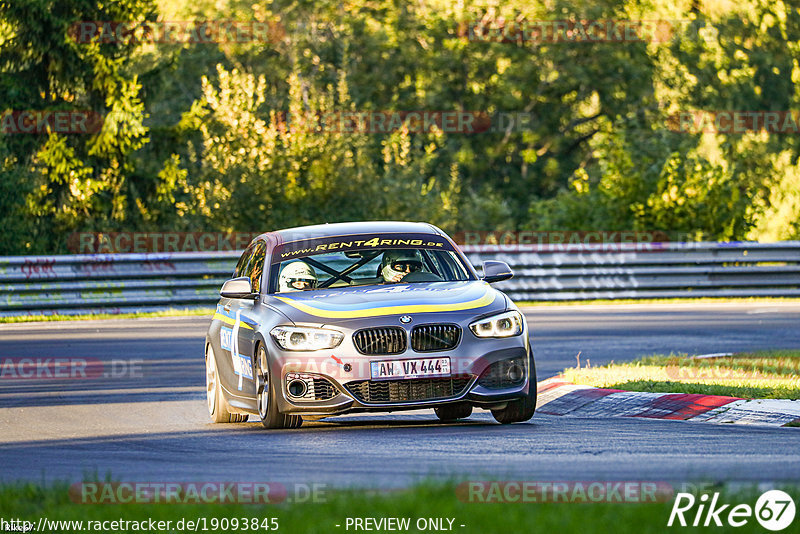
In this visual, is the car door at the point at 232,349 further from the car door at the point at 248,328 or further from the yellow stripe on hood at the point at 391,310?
the yellow stripe on hood at the point at 391,310

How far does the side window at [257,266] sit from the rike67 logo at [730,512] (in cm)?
623

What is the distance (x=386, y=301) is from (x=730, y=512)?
5.02m

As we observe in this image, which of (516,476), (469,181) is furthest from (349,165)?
(516,476)

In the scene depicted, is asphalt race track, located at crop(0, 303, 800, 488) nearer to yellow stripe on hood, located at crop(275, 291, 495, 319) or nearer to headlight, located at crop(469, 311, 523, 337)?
headlight, located at crop(469, 311, 523, 337)

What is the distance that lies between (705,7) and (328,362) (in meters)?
51.9

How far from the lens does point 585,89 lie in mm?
53500

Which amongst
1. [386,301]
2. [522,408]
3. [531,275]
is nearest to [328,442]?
[386,301]

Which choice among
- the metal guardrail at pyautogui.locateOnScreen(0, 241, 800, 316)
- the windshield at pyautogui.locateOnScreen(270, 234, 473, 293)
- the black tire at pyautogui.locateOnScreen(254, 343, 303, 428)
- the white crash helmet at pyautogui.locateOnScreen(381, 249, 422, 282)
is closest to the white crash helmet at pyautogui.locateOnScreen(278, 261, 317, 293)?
the windshield at pyautogui.locateOnScreen(270, 234, 473, 293)

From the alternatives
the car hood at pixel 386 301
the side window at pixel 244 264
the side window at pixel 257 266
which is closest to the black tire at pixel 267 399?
the car hood at pixel 386 301

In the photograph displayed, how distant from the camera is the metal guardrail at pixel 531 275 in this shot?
24.9 meters

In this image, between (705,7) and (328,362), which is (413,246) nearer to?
(328,362)

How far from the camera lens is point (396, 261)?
40.0 feet

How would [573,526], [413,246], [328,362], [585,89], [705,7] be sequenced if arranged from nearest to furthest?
[573,526] < [328,362] < [413,246] < [585,89] < [705,7]

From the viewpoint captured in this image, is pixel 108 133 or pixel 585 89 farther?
pixel 585 89
